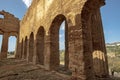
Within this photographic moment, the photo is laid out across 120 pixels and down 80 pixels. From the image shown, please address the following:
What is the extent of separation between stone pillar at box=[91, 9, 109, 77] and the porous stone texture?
1471cm

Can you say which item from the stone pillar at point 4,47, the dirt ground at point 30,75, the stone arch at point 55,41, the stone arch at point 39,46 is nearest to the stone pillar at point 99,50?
the stone arch at point 55,41

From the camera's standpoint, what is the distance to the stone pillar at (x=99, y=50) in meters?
6.80

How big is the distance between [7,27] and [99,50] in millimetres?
15600

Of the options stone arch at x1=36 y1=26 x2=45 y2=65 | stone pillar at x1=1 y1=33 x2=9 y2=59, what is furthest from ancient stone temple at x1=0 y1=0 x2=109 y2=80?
stone pillar at x1=1 y1=33 x2=9 y2=59

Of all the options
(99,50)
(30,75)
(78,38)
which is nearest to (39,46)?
(30,75)

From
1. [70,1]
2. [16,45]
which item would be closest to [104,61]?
[70,1]

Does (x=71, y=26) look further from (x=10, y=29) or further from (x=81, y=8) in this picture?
(x=10, y=29)

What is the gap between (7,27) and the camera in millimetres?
18406

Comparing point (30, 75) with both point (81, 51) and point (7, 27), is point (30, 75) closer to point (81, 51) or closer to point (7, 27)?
point (81, 51)

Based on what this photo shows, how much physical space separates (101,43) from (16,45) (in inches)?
600

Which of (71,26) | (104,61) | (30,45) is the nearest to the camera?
(71,26)

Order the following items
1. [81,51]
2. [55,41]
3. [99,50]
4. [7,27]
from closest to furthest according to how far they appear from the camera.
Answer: [81,51] < [99,50] < [55,41] < [7,27]

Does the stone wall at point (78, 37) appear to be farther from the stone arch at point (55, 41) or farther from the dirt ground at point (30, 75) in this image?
the dirt ground at point (30, 75)

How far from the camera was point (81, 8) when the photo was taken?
15.9ft
